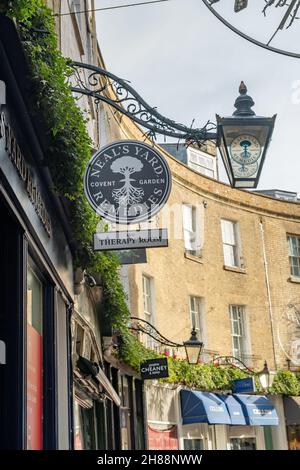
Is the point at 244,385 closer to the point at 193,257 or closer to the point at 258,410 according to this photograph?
the point at 258,410

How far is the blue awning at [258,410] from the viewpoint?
21745mm

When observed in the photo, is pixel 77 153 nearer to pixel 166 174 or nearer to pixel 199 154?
pixel 166 174

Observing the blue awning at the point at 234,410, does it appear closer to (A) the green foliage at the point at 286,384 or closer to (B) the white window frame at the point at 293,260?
(A) the green foliage at the point at 286,384

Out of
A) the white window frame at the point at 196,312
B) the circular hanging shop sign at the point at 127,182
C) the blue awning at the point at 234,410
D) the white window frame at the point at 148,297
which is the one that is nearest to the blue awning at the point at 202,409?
the blue awning at the point at 234,410

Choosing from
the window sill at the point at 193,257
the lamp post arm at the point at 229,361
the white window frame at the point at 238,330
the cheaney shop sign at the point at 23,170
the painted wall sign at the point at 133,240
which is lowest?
the painted wall sign at the point at 133,240

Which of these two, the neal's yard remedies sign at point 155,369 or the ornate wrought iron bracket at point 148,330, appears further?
the neal's yard remedies sign at point 155,369

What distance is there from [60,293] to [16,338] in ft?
6.98

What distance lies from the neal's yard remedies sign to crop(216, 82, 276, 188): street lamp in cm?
908

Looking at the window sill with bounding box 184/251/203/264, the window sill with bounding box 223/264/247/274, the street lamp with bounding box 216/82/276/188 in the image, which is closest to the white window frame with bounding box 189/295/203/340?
the window sill with bounding box 184/251/203/264

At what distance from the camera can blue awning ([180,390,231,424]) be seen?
65.4 feet

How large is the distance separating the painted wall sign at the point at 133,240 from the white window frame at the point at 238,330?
1803cm

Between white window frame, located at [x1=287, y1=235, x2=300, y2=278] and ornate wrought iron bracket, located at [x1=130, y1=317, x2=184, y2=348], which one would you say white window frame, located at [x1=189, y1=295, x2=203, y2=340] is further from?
ornate wrought iron bracket, located at [x1=130, y1=317, x2=184, y2=348]
